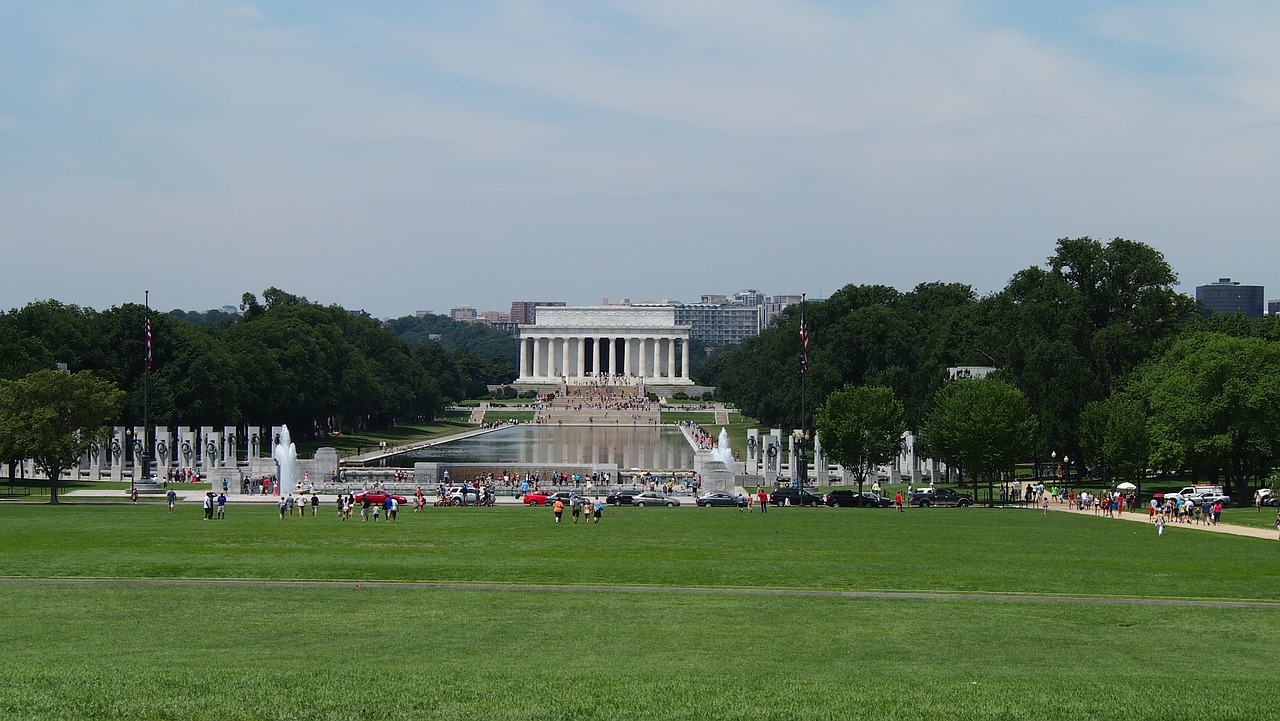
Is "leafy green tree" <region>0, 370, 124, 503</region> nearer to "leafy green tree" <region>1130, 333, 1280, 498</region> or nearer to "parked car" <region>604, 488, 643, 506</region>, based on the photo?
"parked car" <region>604, 488, 643, 506</region>

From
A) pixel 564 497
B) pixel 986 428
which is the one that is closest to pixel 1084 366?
pixel 986 428

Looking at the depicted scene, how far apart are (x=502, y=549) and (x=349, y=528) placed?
26.0 feet

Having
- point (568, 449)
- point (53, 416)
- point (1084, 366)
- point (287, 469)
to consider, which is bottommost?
point (287, 469)

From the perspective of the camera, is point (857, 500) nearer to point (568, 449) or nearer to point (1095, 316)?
point (1095, 316)

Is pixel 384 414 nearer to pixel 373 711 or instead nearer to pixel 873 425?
pixel 873 425

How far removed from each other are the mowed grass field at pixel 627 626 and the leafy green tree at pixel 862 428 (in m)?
24.2

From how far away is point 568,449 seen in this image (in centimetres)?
9838

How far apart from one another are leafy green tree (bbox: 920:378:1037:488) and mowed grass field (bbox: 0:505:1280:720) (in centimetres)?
1998

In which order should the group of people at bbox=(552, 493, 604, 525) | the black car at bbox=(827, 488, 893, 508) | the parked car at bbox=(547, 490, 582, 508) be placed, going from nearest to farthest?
the group of people at bbox=(552, 493, 604, 525) < the parked car at bbox=(547, 490, 582, 508) < the black car at bbox=(827, 488, 893, 508)

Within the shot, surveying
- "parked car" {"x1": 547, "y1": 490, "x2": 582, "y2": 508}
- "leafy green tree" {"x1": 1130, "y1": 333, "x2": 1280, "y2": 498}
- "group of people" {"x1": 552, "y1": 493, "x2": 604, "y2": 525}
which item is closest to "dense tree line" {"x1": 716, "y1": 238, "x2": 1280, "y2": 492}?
"leafy green tree" {"x1": 1130, "y1": 333, "x2": 1280, "y2": 498}

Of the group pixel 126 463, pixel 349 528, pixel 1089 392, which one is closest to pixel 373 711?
pixel 349 528

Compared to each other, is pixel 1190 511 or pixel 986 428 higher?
pixel 986 428

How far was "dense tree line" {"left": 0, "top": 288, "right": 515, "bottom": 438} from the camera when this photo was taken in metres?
81.1

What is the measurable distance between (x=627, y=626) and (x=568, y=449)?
76.9 m
